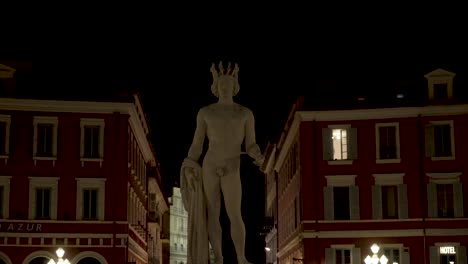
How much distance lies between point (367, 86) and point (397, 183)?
23.6ft

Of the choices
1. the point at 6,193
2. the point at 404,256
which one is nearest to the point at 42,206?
the point at 6,193

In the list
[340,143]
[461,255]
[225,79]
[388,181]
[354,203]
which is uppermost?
[340,143]

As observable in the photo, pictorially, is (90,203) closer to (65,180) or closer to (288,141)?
(65,180)

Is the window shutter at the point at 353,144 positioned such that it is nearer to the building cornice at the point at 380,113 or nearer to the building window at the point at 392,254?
the building cornice at the point at 380,113

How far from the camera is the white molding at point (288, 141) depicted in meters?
52.9

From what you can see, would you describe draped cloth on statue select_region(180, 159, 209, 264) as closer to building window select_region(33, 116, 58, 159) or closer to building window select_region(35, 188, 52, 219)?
building window select_region(35, 188, 52, 219)

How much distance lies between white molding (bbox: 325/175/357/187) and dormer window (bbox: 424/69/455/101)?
6.23 meters

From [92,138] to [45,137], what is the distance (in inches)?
95.4

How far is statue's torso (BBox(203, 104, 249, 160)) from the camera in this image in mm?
16047

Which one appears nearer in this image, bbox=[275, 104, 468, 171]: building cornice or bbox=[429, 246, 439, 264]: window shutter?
bbox=[429, 246, 439, 264]: window shutter

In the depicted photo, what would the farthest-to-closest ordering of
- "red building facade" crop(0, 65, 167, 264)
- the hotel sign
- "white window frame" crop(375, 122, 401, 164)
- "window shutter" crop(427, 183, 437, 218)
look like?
"white window frame" crop(375, 122, 401, 164)
"window shutter" crop(427, 183, 437, 218)
"red building facade" crop(0, 65, 167, 264)
the hotel sign

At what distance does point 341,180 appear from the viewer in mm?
50281

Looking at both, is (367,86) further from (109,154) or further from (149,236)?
(149,236)

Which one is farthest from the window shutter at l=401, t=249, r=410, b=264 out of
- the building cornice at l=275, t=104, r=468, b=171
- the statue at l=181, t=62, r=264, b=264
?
the statue at l=181, t=62, r=264, b=264
